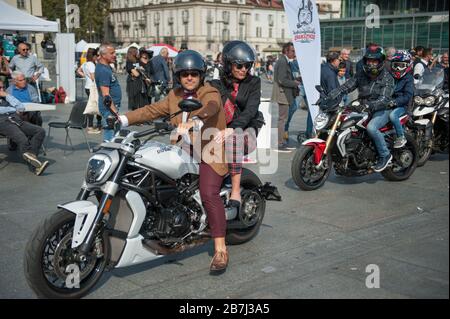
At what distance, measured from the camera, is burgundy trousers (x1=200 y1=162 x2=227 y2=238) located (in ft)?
15.7

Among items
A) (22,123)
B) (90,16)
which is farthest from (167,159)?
(90,16)

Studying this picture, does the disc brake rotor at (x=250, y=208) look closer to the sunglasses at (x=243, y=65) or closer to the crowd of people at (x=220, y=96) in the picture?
the crowd of people at (x=220, y=96)

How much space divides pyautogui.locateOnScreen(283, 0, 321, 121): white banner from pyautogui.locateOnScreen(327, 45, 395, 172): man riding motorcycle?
1.92 metres

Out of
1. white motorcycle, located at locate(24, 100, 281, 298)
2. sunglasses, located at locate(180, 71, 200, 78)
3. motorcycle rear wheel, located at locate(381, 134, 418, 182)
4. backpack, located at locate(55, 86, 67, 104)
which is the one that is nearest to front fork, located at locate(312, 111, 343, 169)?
motorcycle rear wheel, located at locate(381, 134, 418, 182)

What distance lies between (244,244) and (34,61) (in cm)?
1134

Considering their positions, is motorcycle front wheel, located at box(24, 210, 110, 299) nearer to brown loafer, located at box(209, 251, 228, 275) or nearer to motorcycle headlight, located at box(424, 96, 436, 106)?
brown loafer, located at box(209, 251, 228, 275)

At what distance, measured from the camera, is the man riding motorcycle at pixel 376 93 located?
802 centimetres

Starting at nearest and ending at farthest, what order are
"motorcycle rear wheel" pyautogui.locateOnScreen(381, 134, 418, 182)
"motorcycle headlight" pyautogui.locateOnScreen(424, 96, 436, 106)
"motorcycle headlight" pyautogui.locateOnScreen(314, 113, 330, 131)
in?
"motorcycle headlight" pyautogui.locateOnScreen(314, 113, 330, 131), "motorcycle rear wheel" pyautogui.locateOnScreen(381, 134, 418, 182), "motorcycle headlight" pyautogui.locateOnScreen(424, 96, 436, 106)

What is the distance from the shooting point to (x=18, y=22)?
16156mm

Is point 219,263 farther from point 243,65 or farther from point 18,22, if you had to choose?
point 18,22

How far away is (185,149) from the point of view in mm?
4922

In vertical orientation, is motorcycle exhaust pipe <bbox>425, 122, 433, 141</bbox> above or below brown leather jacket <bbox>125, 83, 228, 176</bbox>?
below

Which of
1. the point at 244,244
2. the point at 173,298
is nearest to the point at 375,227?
the point at 244,244

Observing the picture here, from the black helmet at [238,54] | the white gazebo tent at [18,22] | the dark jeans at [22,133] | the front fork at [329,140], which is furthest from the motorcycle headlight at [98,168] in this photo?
the white gazebo tent at [18,22]
